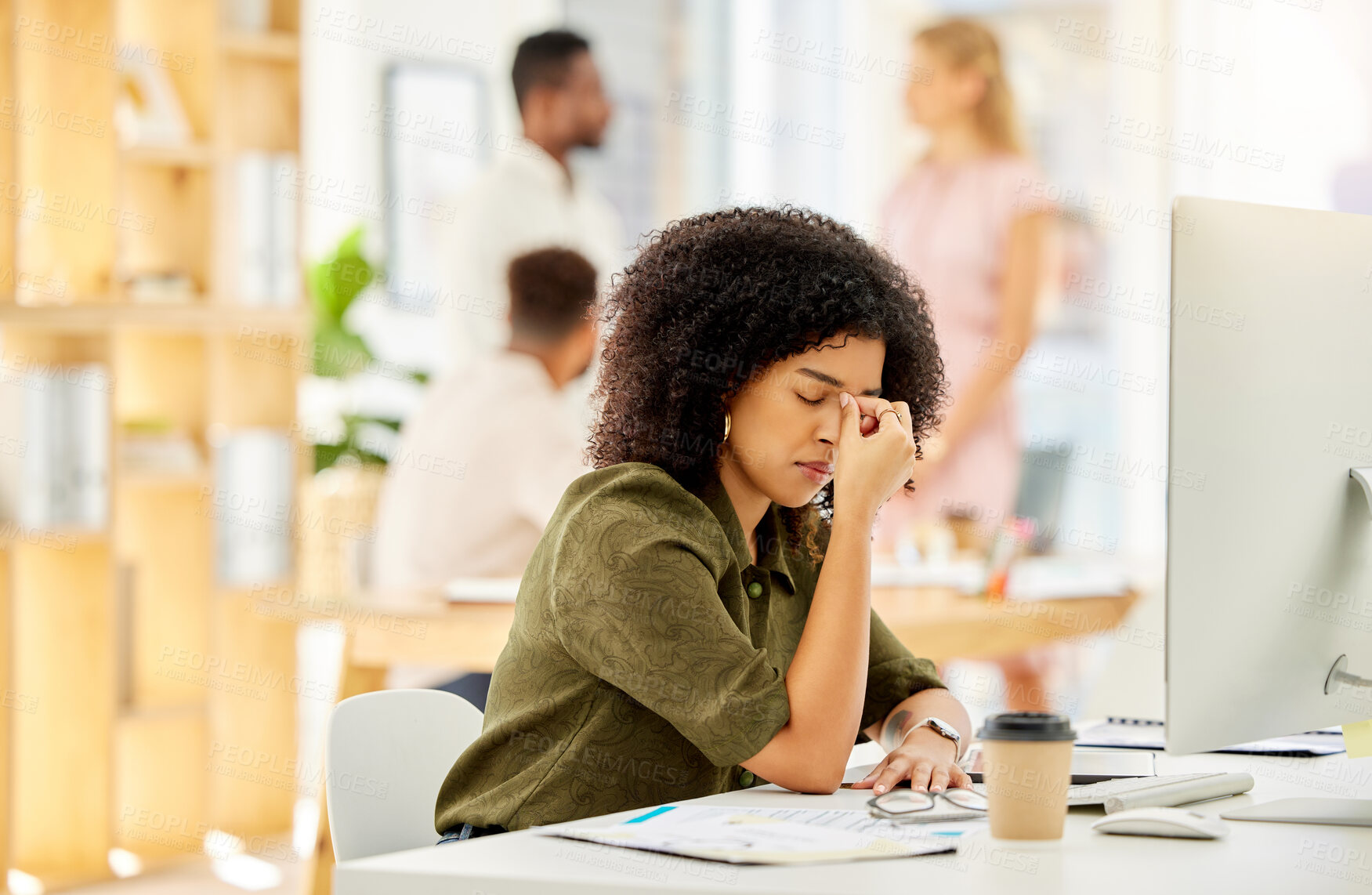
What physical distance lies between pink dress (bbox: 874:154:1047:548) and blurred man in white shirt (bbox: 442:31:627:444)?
87 cm

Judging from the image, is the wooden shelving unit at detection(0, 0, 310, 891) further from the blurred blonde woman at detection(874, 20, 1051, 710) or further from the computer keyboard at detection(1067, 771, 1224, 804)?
the computer keyboard at detection(1067, 771, 1224, 804)

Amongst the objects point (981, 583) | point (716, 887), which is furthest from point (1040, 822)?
point (981, 583)

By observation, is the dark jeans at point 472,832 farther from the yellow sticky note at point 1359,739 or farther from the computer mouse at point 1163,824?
the yellow sticky note at point 1359,739

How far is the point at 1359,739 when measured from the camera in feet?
3.95

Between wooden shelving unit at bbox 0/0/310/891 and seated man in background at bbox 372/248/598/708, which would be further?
wooden shelving unit at bbox 0/0/310/891

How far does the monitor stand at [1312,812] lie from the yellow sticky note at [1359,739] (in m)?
0.15

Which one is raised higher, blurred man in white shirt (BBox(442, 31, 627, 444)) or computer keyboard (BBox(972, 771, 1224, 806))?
blurred man in white shirt (BBox(442, 31, 627, 444))

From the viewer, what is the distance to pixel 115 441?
318 centimetres

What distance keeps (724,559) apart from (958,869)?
1.38 ft

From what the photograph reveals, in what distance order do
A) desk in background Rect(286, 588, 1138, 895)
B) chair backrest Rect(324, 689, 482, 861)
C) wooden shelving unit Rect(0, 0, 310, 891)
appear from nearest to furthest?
chair backrest Rect(324, 689, 482, 861)
desk in background Rect(286, 588, 1138, 895)
wooden shelving unit Rect(0, 0, 310, 891)

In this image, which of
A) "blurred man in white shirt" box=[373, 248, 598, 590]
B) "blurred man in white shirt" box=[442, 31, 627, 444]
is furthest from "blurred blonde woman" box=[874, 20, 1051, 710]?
"blurred man in white shirt" box=[373, 248, 598, 590]

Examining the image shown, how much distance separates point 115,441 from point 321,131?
1.96 meters

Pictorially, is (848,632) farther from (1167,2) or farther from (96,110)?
(1167,2)

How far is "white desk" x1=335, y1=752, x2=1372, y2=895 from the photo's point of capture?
84 cm
